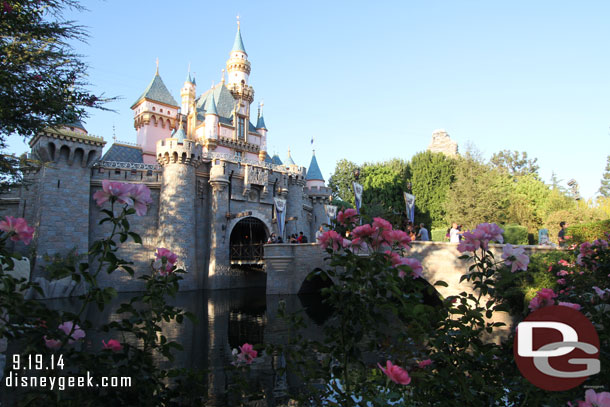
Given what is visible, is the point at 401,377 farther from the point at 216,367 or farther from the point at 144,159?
the point at 144,159

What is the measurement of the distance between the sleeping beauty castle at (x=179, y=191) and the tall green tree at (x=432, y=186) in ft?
42.4

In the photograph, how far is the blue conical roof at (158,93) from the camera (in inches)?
1319

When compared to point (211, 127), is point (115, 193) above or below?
below

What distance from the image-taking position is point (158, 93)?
34062 mm

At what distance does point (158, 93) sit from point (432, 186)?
2855cm

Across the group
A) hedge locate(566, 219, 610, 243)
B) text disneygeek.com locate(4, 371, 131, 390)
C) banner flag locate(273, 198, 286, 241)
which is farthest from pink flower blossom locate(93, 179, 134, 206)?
banner flag locate(273, 198, 286, 241)

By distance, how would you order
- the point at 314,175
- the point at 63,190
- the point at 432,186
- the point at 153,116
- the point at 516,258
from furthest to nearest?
the point at 432,186
the point at 314,175
the point at 153,116
the point at 63,190
the point at 516,258

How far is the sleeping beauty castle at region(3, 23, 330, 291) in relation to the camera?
23484 mm

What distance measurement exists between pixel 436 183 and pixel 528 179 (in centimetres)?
851

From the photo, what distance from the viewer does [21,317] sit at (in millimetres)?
2443

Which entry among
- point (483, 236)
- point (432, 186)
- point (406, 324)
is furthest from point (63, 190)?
point (432, 186)

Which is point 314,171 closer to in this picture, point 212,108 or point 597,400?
point 212,108

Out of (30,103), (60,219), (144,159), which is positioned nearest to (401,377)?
(30,103)

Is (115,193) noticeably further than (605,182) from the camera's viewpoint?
No
